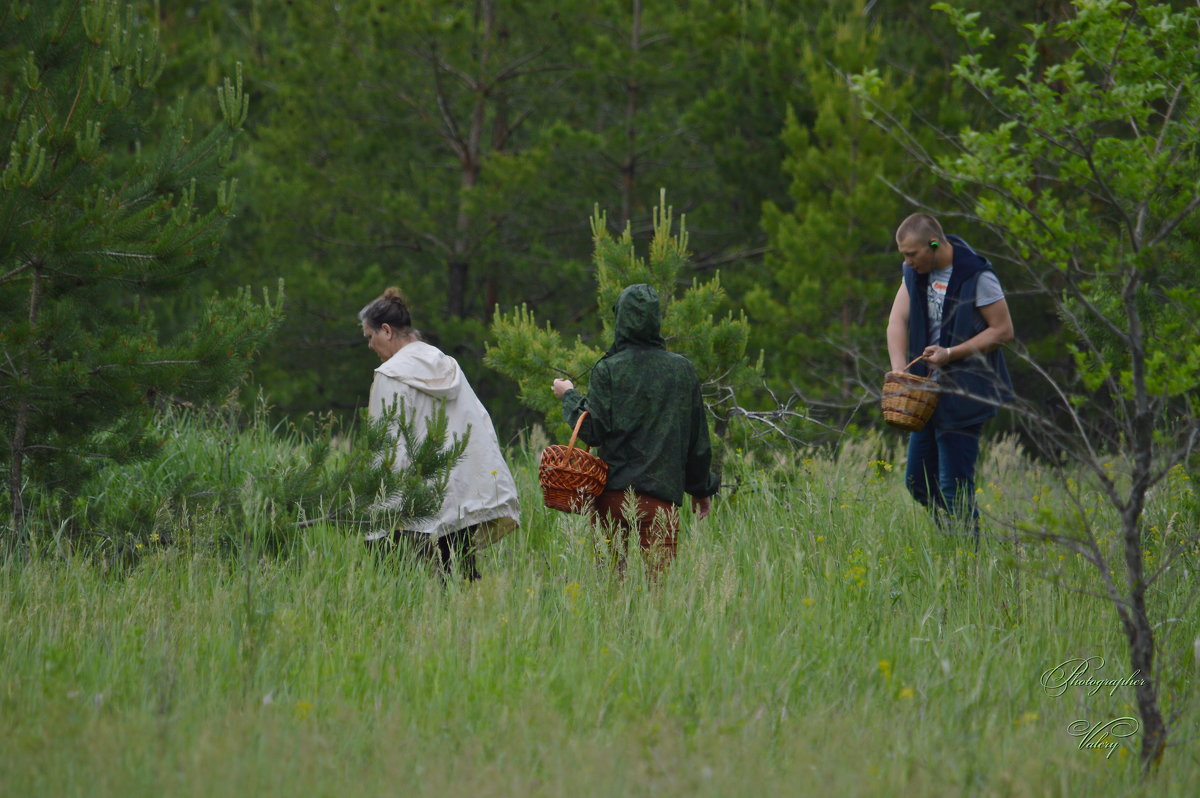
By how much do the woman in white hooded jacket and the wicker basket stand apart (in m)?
0.62

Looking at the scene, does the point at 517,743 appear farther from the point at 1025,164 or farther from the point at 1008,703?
the point at 1025,164

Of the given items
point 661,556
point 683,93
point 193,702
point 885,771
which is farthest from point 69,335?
point 683,93

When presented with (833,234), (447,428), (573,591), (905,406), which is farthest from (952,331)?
(833,234)

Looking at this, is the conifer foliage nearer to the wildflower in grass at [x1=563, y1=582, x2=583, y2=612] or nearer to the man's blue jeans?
the wildflower in grass at [x1=563, y1=582, x2=583, y2=612]

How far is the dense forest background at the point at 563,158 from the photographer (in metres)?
12.7

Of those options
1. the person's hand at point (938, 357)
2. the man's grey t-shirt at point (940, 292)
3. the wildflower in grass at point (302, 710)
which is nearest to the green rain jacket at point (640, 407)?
the person's hand at point (938, 357)

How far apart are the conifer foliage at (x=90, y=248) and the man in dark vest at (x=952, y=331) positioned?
311 centimetres

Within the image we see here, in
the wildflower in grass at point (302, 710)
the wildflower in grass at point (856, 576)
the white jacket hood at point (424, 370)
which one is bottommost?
the wildflower in grass at point (302, 710)

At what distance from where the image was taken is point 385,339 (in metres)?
5.27

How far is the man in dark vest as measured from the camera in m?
5.11

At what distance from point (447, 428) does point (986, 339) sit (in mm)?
2512

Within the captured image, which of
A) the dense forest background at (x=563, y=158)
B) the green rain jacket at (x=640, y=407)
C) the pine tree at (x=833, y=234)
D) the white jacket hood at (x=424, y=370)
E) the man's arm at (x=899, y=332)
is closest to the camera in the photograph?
the green rain jacket at (x=640, y=407)

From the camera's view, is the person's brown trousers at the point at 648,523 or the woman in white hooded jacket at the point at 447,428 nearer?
the person's brown trousers at the point at 648,523

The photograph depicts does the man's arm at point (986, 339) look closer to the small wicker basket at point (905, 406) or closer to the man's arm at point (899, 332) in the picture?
the small wicker basket at point (905, 406)
